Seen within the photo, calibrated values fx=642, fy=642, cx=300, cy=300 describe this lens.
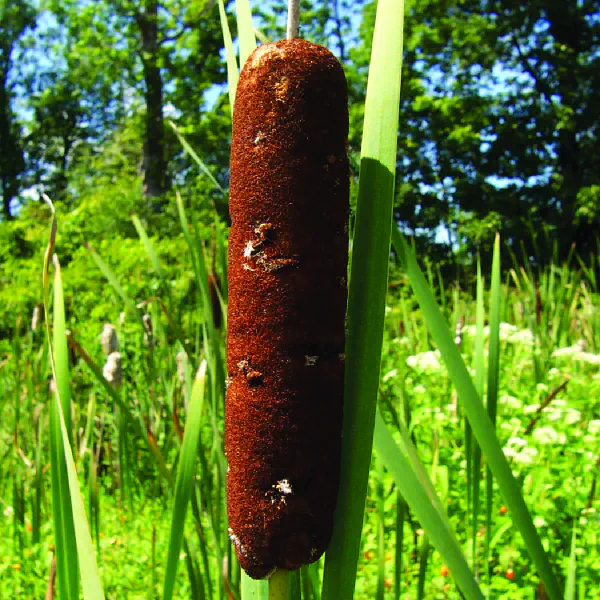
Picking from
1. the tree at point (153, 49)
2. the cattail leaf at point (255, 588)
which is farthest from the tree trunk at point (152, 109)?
the cattail leaf at point (255, 588)

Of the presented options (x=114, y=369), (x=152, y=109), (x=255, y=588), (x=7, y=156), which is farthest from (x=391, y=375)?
(x=7, y=156)

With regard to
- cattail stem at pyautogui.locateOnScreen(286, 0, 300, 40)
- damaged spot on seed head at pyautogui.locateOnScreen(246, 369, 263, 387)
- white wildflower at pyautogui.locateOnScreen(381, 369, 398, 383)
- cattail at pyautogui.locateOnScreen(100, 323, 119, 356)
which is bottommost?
white wildflower at pyautogui.locateOnScreen(381, 369, 398, 383)

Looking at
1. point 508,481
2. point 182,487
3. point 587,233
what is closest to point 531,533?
point 508,481

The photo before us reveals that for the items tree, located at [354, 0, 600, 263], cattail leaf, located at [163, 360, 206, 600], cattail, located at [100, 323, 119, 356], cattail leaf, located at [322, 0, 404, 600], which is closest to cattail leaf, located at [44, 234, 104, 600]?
cattail leaf, located at [163, 360, 206, 600]

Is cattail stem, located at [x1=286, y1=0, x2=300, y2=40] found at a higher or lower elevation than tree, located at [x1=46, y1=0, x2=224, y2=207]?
lower

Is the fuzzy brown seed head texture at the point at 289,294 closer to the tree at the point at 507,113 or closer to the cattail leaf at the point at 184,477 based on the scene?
the cattail leaf at the point at 184,477

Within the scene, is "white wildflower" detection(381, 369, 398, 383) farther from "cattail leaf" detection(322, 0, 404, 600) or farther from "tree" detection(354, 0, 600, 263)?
"tree" detection(354, 0, 600, 263)

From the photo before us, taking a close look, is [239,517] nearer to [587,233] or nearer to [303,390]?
[303,390]
